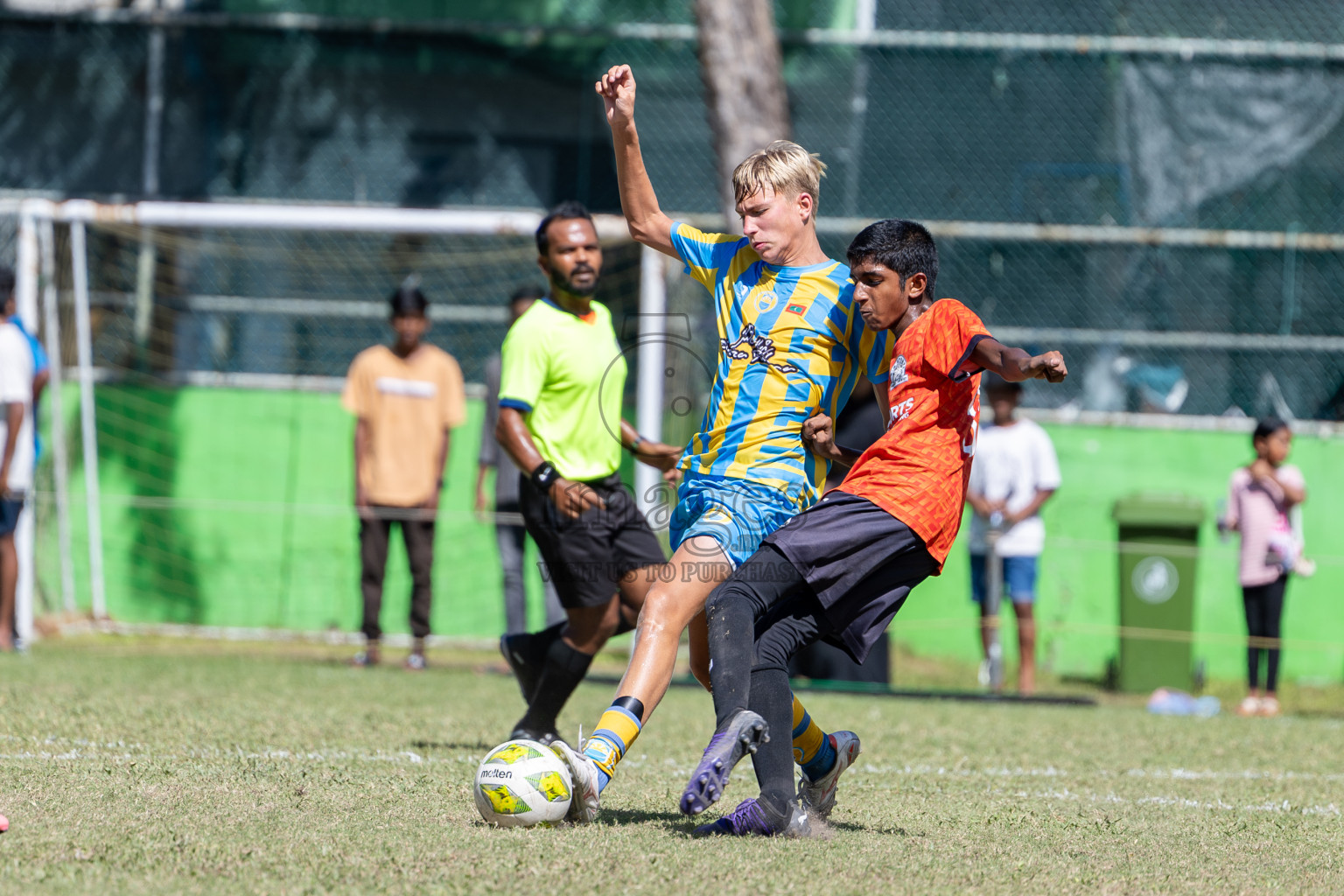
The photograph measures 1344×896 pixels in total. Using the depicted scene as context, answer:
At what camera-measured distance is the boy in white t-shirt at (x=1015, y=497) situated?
967 cm

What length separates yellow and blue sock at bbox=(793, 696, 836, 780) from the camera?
13.6 ft

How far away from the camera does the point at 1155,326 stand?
463 inches

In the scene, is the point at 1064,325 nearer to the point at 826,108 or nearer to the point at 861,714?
the point at 826,108

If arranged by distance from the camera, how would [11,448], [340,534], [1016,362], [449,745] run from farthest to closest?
1. [340,534]
2. [11,448]
3. [449,745]
4. [1016,362]

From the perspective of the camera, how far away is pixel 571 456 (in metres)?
5.54

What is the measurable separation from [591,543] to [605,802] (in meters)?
1.10

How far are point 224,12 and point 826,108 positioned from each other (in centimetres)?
534

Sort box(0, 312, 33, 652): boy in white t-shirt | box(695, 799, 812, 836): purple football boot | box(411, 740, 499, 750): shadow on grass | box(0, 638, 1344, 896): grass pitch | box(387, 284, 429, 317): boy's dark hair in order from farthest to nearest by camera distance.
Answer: box(387, 284, 429, 317): boy's dark hair → box(0, 312, 33, 652): boy in white t-shirt → box(411, 740, 499, 750): shadow on grass → box(695, 799, 812, 836): purple football boot → box(0, 638, 1344, 896): grass pitch

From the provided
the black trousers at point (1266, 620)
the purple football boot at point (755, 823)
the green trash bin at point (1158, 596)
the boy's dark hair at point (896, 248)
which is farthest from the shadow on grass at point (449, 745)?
the green trash bin at point (1158, 596)

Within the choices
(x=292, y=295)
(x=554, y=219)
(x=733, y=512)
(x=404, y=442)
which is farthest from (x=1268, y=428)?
(x=292, y=295)

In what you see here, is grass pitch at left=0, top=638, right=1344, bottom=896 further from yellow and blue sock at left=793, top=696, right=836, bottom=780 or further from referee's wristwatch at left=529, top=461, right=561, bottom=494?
referee's wristwatch at left=529, top=461, right=561, bottom=494

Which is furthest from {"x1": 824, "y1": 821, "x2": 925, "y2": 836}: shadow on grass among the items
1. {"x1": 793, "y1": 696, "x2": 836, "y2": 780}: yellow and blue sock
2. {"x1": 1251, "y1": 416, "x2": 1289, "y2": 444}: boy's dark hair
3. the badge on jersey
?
{"x1": 1251, "y1": 416, "x2": 1289, "y2": 444}: boy's dark hair

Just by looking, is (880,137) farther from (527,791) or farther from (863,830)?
(527,791)

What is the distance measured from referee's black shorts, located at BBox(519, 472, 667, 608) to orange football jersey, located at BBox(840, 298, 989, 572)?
1514mm
